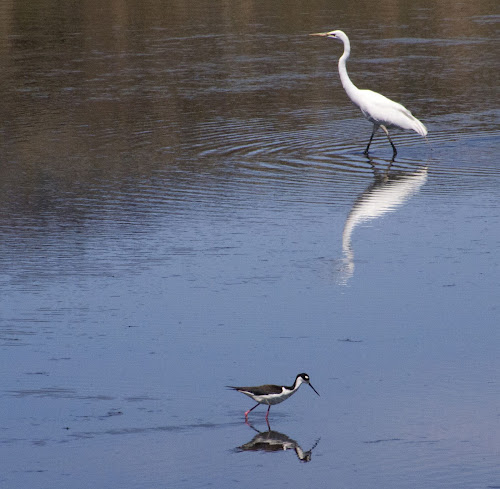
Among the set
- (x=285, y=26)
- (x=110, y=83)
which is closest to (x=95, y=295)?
(x=110, y=83)

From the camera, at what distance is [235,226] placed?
1283 cm

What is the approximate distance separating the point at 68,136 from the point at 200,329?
10.2m

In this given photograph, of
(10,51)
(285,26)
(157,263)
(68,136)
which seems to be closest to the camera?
(157,263)

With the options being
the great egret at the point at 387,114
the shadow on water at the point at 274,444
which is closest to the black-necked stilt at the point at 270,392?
the shadow on water at the point at 274,444

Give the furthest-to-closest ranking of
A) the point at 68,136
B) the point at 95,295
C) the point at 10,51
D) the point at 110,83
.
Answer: the point at 10,51 < the point at 110,83 < the point at 68,136 < the point at 95,295

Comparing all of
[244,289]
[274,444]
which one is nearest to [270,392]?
[274,444]

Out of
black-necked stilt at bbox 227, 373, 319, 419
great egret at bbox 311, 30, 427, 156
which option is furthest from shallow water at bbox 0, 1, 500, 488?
great egret at bbox 311, 30, 427, 156

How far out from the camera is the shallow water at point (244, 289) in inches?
285

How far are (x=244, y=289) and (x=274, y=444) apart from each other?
3230 millimetres

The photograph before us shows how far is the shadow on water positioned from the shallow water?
0.02m

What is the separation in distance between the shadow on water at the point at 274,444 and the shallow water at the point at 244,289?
0.7 inches

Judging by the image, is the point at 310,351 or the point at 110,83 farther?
the point at 110,83

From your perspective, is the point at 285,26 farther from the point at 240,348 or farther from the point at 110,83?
the point at 240,348

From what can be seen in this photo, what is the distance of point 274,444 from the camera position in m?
7.35
